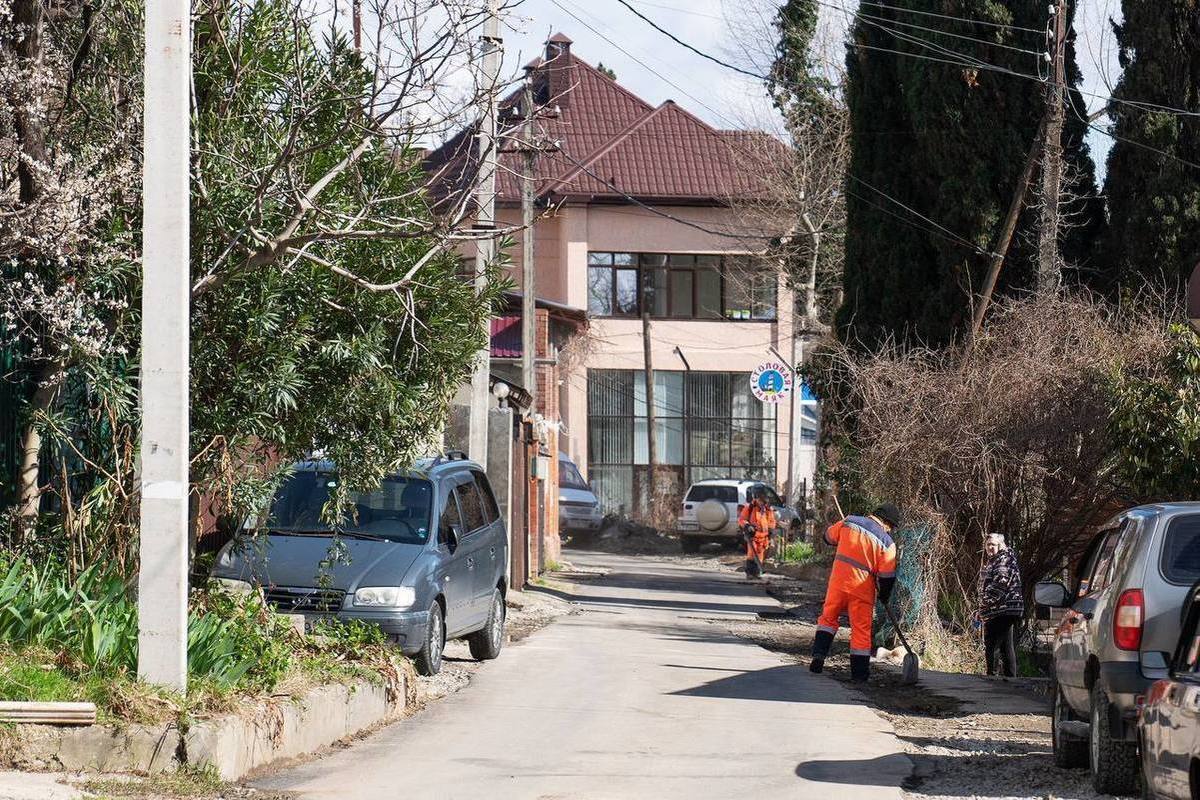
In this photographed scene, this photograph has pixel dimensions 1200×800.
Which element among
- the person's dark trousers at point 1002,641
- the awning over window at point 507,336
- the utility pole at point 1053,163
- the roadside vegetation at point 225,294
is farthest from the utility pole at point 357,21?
the awning over window at point 507,336

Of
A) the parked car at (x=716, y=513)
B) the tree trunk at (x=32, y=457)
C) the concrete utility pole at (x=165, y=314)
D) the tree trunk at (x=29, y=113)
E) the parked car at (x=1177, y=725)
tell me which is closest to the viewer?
the parked car at (x=1177, y=725)

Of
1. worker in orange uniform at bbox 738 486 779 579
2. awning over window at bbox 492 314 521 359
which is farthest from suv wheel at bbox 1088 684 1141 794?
awning over window at bbox 492 314 521 359

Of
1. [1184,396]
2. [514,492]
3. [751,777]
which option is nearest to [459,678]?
[751,777]

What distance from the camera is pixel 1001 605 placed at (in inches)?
609

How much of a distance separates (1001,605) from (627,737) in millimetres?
6186

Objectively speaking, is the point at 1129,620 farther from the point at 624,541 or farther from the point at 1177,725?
the point at 624,541

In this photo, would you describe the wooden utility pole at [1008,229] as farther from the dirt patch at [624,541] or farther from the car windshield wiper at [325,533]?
the dirt patch at [624,541]

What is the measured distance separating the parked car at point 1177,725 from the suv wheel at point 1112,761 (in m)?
0.88

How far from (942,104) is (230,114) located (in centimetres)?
1545

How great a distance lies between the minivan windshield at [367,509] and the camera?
13.6m

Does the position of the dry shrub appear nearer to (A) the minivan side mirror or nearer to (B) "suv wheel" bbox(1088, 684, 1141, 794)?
(A) the minivan side mirror

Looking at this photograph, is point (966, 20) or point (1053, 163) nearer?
point (1053, 163)

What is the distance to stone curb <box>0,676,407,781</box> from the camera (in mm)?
7578

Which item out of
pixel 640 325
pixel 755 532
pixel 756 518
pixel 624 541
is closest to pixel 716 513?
pixel 624 541
